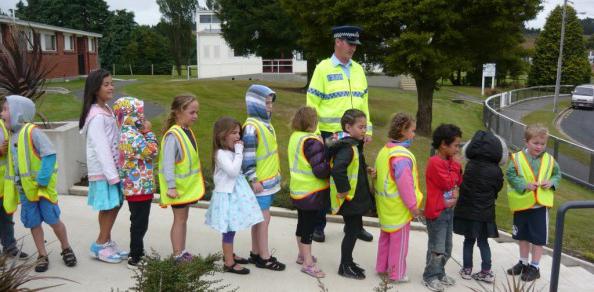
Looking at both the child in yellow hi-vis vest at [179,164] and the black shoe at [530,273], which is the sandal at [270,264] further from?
the black shoe at [530,273]

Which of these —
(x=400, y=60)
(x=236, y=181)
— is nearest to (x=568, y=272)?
(x=236, y=181)

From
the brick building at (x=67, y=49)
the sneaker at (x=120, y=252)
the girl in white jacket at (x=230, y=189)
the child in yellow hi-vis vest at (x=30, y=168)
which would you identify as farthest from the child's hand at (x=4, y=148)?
the brick building at (x=67, y=49)

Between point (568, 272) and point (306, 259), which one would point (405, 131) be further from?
point (568, 272)

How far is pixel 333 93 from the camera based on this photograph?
523 cm

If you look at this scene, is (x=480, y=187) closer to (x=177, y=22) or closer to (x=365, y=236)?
(x=365, y=236)

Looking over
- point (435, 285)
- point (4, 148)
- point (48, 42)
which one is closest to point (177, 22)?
point (48, 42)

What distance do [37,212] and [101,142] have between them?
0.79m

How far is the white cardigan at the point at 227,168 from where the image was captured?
4324 mm

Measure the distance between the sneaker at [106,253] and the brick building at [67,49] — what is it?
77.7ft

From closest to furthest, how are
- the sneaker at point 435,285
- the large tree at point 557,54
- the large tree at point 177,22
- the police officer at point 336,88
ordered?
the sneaker at point 435,285, the police officer at point 336,88, the large tree at point 557,54, the large tree at point 177,22

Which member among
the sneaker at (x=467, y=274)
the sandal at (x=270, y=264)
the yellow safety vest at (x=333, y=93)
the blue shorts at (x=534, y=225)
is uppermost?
the yellow safety vest at (x=333, y=93)

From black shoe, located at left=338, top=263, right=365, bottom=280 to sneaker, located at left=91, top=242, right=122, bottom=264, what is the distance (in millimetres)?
2016

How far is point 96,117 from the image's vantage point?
4.46 metres

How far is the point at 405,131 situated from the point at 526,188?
137 cm
